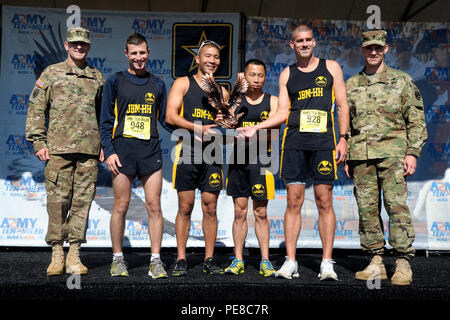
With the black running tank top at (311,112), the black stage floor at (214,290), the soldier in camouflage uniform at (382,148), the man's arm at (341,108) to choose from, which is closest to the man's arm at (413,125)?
the soldier in camouflage uniform at (382,148)

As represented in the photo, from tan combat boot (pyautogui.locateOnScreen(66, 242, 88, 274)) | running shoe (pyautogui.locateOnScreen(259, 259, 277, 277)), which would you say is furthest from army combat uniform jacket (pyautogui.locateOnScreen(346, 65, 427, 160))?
tan combat boot (pyautogui.locateOnScreen(66, 242, 88, 274))

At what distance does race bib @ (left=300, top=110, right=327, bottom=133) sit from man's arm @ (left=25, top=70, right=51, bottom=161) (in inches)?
76.8

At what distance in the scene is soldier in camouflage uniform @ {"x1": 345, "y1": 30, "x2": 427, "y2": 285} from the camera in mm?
3494

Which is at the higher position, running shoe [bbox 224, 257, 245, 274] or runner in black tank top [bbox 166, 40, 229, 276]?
runner in black tank top [bbox 166, 40, 229, 276]

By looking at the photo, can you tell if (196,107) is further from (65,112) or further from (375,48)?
(375,48)

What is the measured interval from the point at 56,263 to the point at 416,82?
406cm

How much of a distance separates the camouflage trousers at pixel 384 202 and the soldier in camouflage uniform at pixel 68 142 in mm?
2023

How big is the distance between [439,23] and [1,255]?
5.19m

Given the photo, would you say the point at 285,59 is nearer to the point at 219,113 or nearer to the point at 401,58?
the point at 401,58

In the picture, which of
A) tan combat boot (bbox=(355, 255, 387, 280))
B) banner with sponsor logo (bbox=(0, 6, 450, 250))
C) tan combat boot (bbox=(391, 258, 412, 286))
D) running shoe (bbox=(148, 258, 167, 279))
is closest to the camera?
tan combat boot (bbox=(391, 258, 412, 286))

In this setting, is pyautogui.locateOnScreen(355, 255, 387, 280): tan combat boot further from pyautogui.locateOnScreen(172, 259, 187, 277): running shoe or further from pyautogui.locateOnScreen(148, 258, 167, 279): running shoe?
pyautogui.locateOnScreen(148, 258, 167, 279): running shoe

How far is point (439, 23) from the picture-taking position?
5.19m

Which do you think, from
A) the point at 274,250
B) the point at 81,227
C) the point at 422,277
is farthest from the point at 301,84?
the point at 274,250

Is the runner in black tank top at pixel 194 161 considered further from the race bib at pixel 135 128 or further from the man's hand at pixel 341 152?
the man's hand at pixel 341 152
